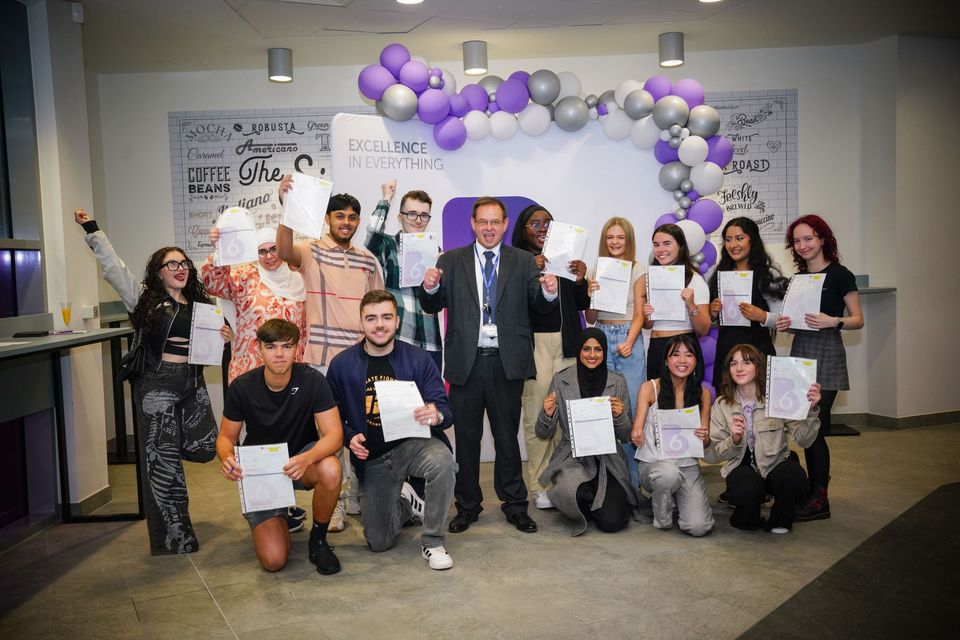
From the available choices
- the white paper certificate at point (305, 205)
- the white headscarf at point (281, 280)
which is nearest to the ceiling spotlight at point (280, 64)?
the white headscarf at point (281, 280)

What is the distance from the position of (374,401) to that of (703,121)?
2.90 m

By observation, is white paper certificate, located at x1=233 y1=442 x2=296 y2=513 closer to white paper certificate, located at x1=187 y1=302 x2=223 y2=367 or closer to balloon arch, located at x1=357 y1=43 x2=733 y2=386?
white paper certificate, located at x1=187 y1=302 x2=223 y2=367

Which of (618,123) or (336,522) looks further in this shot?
(618,123)

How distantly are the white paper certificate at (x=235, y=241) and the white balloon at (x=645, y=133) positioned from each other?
2655 millimetres

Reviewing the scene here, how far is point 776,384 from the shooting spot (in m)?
4.09

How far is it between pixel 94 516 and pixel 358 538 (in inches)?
66.5

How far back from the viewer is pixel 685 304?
15.1 feet

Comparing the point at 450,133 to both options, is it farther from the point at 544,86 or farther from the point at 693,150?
the point at 693,150

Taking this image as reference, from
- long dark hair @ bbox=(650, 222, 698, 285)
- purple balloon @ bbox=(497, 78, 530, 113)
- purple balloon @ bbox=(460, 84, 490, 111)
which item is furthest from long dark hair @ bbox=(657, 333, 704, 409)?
purple balloon @ bbox=(460, 84, 490, 111)

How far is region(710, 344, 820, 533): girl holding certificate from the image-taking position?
4086 millimetres

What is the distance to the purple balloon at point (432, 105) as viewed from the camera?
16.6ft

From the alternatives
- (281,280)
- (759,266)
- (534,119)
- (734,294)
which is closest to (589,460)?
(734,294)

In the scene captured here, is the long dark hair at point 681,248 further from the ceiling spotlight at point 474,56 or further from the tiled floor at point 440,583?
the ceiling spotlight at point 474,56

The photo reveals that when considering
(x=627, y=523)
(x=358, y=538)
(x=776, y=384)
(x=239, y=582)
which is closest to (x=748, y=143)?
(x=776, y=384)
